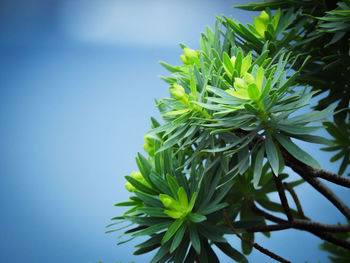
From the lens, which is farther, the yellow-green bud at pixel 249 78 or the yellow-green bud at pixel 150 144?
the yellow-green bud at pixel 150 144

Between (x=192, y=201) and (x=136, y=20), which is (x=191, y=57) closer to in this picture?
Answer: (x=192, y=201)

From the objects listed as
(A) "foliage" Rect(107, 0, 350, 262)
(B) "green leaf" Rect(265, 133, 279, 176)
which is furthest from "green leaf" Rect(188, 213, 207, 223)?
(B) "green leaf" Rect(265, 133, 279, 176)

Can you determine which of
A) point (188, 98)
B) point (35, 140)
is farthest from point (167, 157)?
point (35, 140)

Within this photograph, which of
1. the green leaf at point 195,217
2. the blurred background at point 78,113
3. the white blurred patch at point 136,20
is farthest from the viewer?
the white blurred patch at point 136,20

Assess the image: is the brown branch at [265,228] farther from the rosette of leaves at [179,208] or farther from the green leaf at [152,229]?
the green leaf at [152,229]

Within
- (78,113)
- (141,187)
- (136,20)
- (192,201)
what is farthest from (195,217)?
(136,20)

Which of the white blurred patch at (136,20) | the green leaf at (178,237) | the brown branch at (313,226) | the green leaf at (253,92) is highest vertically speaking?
the white blurred patch at (136,20)

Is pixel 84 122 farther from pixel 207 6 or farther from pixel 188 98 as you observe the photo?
pixel 188 98

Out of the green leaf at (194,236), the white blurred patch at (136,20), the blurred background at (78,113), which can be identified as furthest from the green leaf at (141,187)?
the white blurred patch at (136,20)
